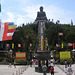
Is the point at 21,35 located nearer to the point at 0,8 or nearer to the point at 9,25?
the point at 9,25

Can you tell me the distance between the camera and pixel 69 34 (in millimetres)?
67250

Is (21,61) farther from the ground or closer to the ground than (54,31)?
closer to the ground

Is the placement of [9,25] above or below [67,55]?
above

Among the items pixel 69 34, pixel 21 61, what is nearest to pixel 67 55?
pixel 21 61

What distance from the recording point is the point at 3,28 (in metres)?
37.5

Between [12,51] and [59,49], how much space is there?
17.0m

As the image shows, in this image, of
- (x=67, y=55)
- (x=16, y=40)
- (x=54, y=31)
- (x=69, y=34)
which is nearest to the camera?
(x=67, y=55)

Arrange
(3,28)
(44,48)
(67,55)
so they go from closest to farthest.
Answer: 1. (44,48)
2. (3,28)
3. (67,55)

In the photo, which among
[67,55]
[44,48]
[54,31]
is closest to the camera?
[44,48]

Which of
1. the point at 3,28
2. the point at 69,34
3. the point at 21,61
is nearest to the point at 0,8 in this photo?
the point at 3,28

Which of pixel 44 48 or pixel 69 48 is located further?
pixel 69 48

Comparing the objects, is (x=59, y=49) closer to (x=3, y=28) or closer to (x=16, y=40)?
(x=16, y=40)

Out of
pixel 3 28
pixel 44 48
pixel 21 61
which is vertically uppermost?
pixel 3 28

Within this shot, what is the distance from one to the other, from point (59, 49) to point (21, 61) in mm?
21047
